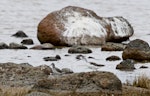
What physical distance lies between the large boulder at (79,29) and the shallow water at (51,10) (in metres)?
0.56

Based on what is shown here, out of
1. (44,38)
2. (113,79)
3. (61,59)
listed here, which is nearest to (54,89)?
(113,79)

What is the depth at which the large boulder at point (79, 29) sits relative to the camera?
21969 millimetres

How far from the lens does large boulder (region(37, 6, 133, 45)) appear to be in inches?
865

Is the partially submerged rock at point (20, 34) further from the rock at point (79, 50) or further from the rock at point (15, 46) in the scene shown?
the rock at point (79, 50)

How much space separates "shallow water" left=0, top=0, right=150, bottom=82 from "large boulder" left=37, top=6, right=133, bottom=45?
0.56 meters

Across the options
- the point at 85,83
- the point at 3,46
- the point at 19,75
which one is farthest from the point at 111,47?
the point at 85,83

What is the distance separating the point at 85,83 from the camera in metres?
10.0

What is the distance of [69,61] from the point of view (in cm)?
1772

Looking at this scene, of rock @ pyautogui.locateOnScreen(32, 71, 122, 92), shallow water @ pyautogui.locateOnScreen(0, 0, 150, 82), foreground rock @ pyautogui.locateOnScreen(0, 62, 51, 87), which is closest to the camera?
rock @ pyautogui.locateOnScreen(32, 71, 122, 92)

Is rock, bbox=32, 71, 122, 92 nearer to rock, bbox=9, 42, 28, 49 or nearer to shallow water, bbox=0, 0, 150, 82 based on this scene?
shallow water, bbox=0, 0, 150, 82

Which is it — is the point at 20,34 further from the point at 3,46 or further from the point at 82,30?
the point at 3,46

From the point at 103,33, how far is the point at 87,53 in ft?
10.7

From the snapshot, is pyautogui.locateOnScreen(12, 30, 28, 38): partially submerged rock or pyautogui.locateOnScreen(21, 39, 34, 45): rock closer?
pyautogui.locateOnScreen(21, 39, 34, 45): rock

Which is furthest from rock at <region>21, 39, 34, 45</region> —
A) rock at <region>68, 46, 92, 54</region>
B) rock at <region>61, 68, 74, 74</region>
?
rock at <region>61, 68, 74, 74</region>
